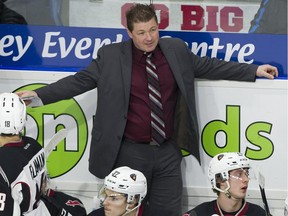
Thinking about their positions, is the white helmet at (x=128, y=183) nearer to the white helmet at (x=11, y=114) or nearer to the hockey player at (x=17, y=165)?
the hockey player at (x=17, y=165)

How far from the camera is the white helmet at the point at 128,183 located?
4875mm

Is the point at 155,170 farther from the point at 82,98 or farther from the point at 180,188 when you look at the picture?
the point at 82,98

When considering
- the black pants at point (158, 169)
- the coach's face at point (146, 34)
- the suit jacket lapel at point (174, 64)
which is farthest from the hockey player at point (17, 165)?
the suit jacket lapel at point (174, 64)

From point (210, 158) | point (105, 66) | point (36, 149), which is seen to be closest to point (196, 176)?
point (210, 158)

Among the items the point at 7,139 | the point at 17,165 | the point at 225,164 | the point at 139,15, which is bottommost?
the point at 225,164

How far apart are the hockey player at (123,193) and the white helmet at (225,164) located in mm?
383

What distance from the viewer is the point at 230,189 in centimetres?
492

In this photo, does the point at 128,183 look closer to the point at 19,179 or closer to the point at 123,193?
the point at 123,193

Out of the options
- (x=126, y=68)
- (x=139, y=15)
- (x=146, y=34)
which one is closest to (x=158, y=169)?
(x=126, y=68)

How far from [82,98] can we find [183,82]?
2.35 feet

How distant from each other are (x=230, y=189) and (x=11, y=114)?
49.1 inches

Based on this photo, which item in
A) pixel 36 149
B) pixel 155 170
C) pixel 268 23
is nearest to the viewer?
pixel 36 149

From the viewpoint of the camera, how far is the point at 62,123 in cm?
561

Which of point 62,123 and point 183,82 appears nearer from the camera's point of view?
point 183,82
